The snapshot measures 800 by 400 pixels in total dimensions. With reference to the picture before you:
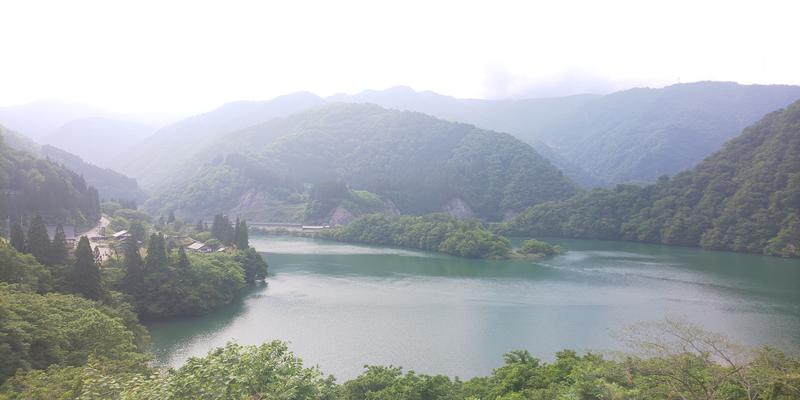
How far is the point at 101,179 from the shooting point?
101938mm

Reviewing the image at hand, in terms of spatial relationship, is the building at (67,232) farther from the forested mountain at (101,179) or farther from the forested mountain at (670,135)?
the forested mountain at (670,135)

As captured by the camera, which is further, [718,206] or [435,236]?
[718,206]

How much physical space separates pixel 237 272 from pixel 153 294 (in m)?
7.38

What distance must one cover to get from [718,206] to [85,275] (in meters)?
67.0

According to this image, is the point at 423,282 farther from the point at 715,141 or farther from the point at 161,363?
the point at 715,141

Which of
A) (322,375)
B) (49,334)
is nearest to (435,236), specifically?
(322,375)

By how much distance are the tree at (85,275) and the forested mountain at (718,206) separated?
59560 mm

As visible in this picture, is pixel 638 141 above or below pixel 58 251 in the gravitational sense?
above

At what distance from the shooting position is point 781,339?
84.5ft

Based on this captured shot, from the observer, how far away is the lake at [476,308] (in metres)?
25.0

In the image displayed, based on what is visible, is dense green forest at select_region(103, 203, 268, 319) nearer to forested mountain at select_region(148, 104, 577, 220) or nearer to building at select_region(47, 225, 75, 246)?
building at select_region(47, 225, 75, 246)

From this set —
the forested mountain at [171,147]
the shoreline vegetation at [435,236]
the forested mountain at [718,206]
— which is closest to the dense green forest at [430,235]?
the shoreline vegetation at [435,236]

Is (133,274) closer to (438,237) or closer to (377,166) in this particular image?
(438,237)

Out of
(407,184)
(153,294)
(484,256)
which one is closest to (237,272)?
(153,294)
